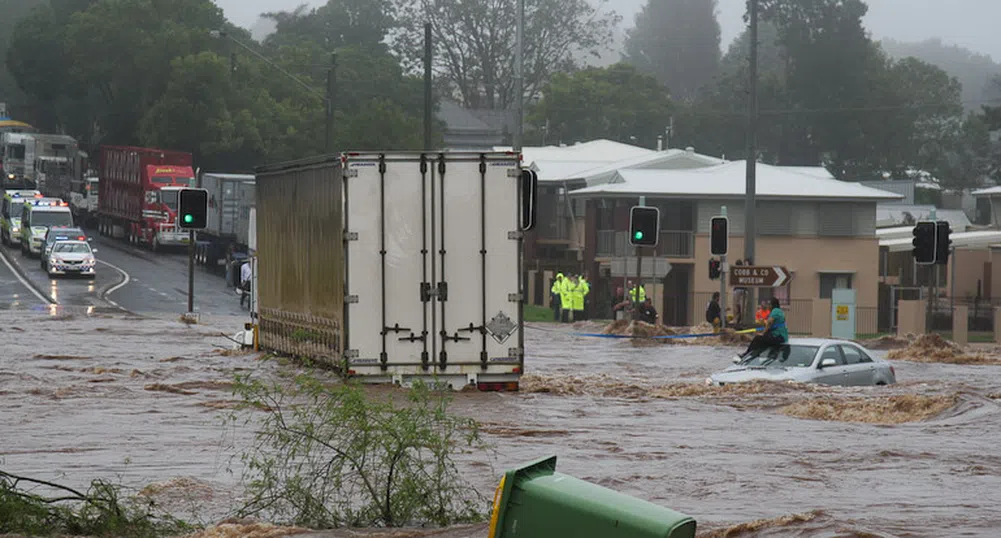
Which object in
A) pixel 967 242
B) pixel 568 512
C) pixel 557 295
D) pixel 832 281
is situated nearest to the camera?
pixel 568 512

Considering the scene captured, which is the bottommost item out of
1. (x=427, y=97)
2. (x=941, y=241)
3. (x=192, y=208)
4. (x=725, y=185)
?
(x=941, y=241)

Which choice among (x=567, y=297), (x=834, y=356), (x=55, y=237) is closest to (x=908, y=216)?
(x=567, y=297)

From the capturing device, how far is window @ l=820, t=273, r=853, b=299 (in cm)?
5872

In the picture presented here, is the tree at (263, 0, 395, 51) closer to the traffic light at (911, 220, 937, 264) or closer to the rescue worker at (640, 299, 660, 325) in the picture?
the rescue worker at (640, 299, 660, 325)

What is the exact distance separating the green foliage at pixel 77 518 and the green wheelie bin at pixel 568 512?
4886mm

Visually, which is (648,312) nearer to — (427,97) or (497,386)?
(427,97)

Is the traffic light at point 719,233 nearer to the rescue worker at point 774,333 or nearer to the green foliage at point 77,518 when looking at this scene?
the rescue worker at point 774,333

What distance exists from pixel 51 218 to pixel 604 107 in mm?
55677

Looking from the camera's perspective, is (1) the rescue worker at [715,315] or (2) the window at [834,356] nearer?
(2) the window at [834,356]

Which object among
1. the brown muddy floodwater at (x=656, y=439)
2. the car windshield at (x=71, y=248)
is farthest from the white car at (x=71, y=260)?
the brown muddy floodwater at (x=656, y=439)

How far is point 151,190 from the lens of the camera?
227ft

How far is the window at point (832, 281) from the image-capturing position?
193 feet

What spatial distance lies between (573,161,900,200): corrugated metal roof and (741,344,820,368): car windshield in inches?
1242

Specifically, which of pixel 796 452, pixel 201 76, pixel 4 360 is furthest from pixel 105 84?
pixel 796 452
